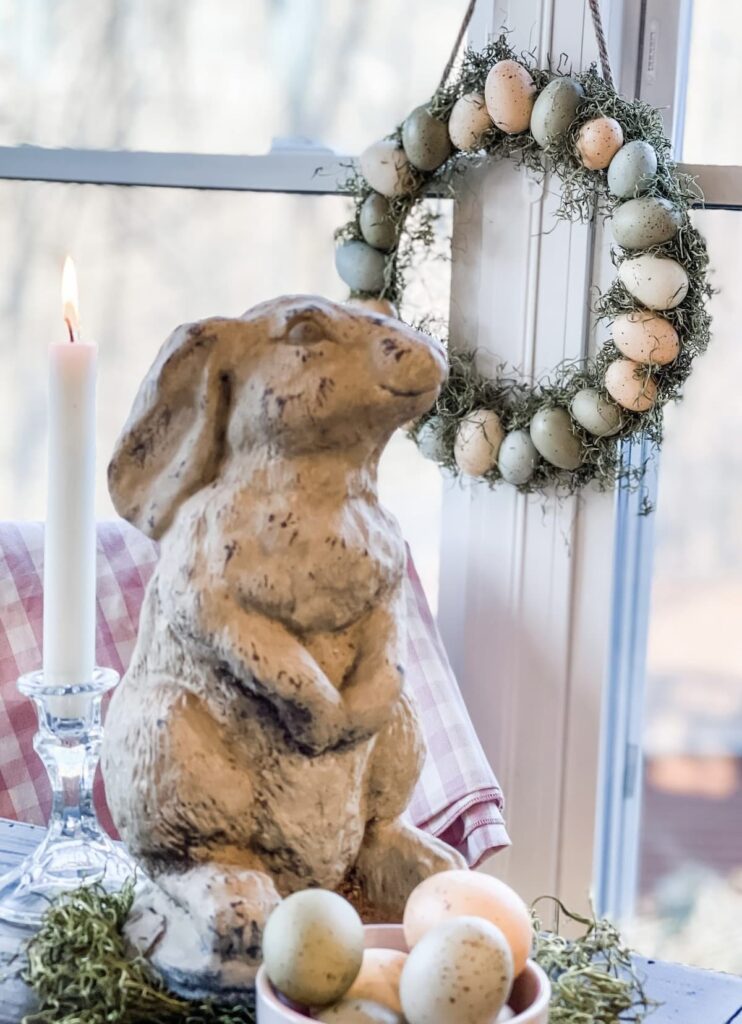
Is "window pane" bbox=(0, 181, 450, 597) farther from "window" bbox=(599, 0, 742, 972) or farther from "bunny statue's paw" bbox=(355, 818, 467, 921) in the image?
"bunny statue's paw" bbox=(355, 818, 467, 921)

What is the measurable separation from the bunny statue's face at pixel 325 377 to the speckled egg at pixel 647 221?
0.88 m

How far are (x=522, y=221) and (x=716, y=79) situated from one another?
0.34 metres

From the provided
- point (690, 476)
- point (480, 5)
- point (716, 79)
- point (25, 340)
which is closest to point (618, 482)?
point (690, 476)

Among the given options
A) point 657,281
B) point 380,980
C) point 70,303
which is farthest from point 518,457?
point 380,980

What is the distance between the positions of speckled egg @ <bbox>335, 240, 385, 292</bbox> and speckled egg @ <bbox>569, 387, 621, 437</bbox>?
0.33m

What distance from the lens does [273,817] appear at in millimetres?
842

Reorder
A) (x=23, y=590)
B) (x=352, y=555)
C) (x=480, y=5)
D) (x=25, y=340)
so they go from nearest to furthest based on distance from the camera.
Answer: (x=352, y=555)
(x=23, y=590)
(x=480, y=5)
(x=25, y=340)

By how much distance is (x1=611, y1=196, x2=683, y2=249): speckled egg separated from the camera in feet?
5.39

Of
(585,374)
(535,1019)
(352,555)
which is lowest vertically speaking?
(535,1019)

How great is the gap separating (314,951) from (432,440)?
123 cm

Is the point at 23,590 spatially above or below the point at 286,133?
below

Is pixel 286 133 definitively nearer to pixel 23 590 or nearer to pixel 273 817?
pixel 23 590

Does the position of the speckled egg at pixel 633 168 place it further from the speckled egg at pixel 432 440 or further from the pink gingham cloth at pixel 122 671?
the pink gingham cloth at pixel 122 671

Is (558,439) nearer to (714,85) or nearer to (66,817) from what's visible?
(714,85)
